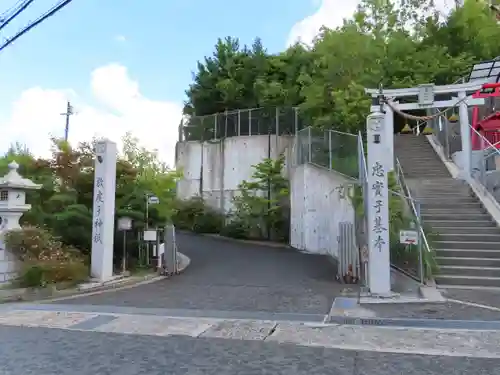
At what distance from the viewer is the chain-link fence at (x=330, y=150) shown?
1488 cm

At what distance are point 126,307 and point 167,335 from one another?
247cm

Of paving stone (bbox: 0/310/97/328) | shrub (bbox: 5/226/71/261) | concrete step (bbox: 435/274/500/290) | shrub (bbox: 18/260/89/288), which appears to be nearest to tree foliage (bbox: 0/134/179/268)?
shrub (bbox: 5/226/71/261)

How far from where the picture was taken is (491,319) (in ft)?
23.1

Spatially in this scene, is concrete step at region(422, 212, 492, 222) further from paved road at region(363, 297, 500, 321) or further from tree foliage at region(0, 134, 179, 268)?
tree foliage at region(0, 134, 179, 268)

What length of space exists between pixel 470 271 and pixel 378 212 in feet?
9.20

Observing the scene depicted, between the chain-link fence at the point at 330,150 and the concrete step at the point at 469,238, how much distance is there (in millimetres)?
3658

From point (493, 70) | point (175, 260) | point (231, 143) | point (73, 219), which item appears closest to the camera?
point (73, 219)

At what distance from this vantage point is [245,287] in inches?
420

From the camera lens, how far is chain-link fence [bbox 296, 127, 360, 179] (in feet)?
48.8

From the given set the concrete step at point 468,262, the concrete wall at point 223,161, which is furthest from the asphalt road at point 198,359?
the concrete wall at point 223,161

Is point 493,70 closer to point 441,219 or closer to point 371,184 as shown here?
point 441,219

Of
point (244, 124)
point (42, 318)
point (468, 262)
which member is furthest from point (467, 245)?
point (244, 124)

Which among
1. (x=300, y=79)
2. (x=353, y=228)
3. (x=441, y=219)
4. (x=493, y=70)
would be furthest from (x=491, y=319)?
(x=300, y=79)

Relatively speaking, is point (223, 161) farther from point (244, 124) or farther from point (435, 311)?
point (435, 311)
